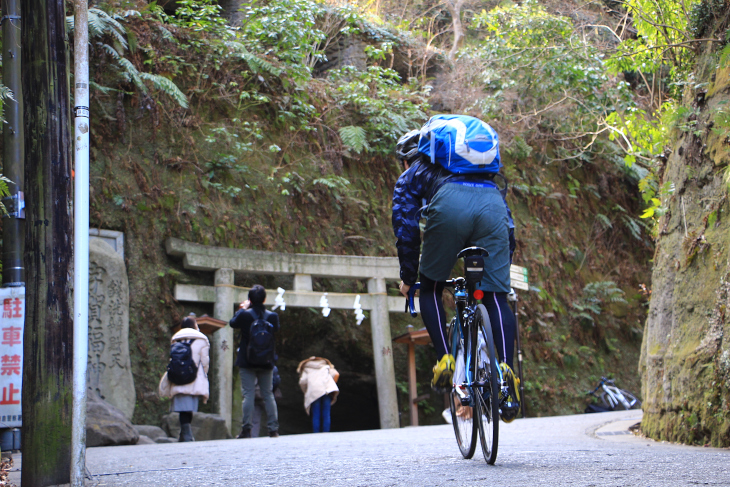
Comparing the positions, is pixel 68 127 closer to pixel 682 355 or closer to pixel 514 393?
pixel 514 393

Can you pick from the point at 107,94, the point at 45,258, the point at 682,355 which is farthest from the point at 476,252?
the point at 107,94

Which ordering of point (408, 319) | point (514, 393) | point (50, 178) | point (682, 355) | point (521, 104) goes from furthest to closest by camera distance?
point (521, 104) < point (408, 319) < point (682, 355) < point (50, 178) < point (514, 393)

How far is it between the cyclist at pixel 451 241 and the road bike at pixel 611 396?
37.1 ft

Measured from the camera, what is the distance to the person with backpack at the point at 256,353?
27.5ft

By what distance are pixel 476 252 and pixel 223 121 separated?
9995 millimetres

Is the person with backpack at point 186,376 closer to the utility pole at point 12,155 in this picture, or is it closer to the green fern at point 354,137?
the utility pole at point 12,155

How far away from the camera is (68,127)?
3.40 meters

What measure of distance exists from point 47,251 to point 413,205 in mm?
1801

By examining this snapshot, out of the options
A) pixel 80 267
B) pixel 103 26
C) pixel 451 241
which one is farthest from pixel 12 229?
pixel 451 241

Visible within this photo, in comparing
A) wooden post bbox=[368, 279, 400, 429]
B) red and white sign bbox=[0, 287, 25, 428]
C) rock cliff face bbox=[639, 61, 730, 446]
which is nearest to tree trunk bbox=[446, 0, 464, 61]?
wooden post bbox=[368, 279, 400, 429]

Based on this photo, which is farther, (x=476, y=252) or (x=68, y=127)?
(x=68, y=127)

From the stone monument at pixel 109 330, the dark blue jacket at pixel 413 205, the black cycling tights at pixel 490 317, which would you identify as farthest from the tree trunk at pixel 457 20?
the black cycling tights at pixel 490 317

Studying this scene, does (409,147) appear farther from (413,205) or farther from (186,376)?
(186,376)

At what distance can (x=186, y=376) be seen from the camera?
851cm
